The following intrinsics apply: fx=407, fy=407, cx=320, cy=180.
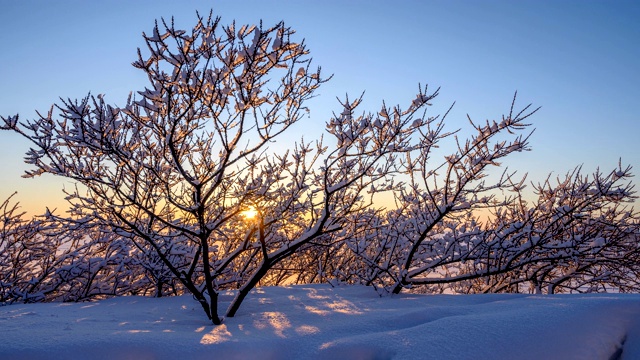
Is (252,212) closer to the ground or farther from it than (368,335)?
farther from it

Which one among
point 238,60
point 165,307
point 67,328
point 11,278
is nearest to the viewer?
point 67,328

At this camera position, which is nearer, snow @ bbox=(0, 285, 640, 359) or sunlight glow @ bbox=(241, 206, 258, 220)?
snow @ bbox=(0, 285, 640, 359)

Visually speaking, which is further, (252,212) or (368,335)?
(252,212)

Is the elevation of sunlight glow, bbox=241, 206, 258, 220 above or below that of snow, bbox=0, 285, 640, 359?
above

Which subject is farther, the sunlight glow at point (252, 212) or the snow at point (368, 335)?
the sunlight glow at point (252, 212)

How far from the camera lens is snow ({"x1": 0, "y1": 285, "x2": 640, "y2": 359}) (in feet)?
7.82

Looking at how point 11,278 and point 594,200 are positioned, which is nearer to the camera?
point 594,200

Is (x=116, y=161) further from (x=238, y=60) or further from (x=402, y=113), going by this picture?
(x=402, y=113)

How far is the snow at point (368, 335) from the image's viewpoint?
2.38 m

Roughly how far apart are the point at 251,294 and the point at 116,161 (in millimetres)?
2271

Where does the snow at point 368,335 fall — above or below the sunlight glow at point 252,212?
below

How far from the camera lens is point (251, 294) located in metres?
5.16

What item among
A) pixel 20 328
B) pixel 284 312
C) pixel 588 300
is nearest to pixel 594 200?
pixel 588 300

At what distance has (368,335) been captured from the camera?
272 cm
